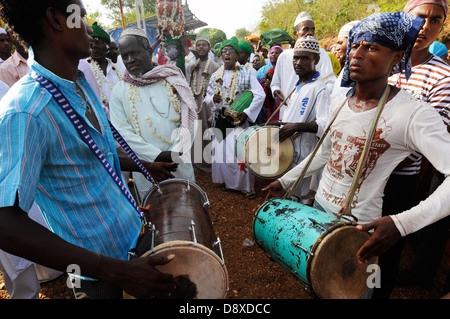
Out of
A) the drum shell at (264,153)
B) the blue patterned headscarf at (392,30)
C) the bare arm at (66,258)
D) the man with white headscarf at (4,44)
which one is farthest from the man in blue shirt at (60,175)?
the man with white headscarf at (4,44)

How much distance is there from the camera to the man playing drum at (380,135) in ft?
4.61

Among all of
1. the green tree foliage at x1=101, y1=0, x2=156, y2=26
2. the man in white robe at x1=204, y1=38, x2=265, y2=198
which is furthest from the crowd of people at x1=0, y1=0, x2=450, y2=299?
the green tree foliage at x1=101, y1=0, x2=156, y2=26

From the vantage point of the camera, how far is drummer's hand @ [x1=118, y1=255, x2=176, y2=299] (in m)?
A: 1.06

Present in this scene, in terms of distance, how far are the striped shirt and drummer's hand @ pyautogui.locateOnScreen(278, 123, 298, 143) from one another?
132 centimetres

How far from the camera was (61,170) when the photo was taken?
1.15 meters

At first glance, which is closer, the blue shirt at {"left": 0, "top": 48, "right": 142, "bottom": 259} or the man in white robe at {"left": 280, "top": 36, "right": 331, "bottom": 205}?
the blue shirt at {"left": 0, "top": 48, "right": 142, "bottom": 259}

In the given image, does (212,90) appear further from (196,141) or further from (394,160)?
(394,160)

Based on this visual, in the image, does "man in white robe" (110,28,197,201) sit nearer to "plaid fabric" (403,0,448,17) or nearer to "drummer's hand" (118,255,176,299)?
"drummer's hand" (118,255,176,299)

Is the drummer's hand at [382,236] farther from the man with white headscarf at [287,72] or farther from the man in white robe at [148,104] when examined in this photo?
the man with white headscarf at [287,72]

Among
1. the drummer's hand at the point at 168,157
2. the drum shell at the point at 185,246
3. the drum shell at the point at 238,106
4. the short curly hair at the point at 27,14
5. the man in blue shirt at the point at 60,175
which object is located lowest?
the drum shell at the point at 238,106

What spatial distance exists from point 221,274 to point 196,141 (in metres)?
5.08

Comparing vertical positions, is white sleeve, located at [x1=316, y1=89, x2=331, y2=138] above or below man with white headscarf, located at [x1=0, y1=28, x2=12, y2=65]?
below

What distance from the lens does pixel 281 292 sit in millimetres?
2900

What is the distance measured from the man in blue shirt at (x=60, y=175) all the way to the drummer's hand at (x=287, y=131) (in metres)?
2.38
